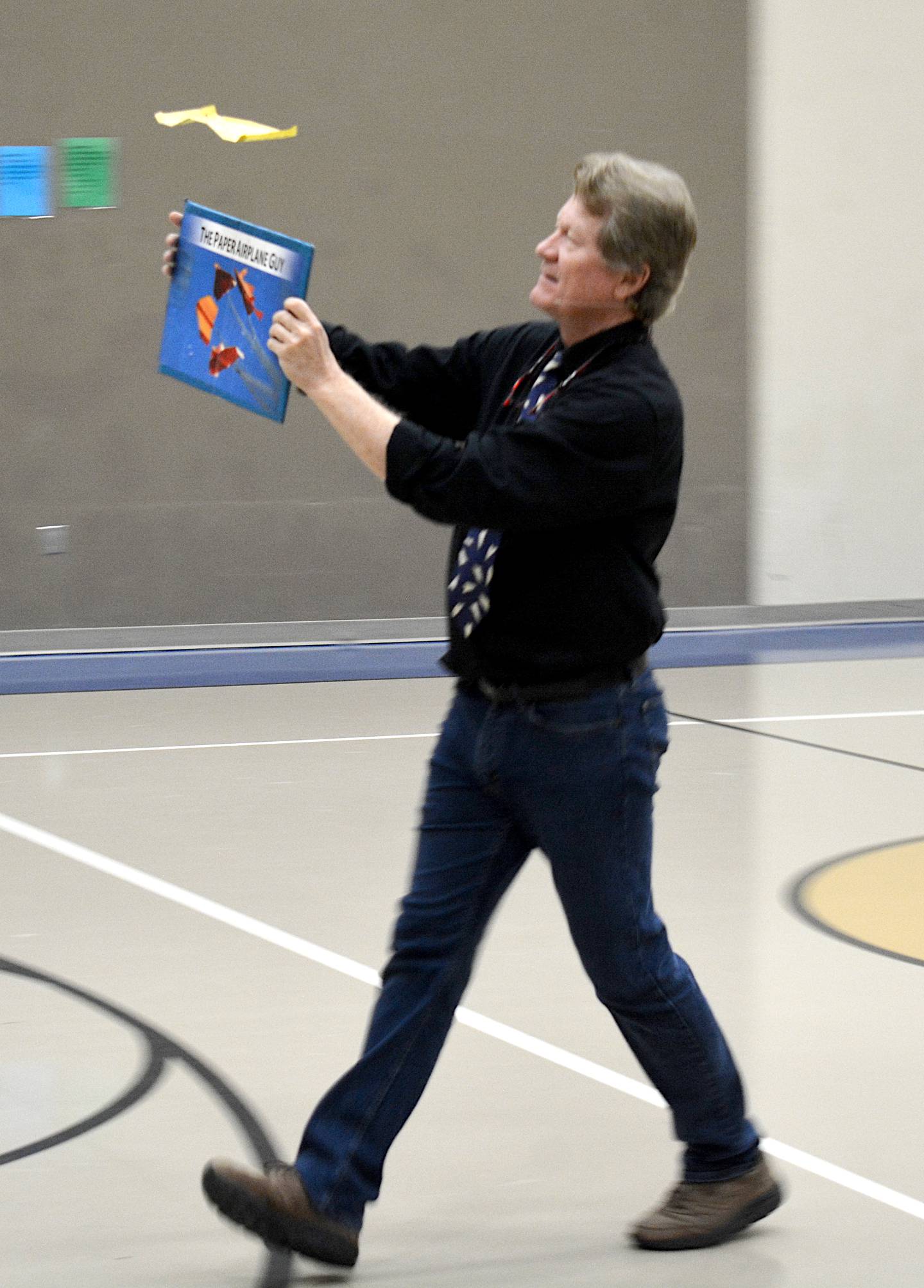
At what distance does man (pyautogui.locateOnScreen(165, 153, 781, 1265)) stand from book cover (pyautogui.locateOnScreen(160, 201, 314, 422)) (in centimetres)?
14

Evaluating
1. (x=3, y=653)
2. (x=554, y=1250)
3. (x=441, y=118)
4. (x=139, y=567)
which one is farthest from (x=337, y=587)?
(x=554, y=1250)

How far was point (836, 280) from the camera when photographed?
10.6 m

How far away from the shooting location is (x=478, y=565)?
9.37ft

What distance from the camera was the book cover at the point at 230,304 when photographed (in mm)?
2979

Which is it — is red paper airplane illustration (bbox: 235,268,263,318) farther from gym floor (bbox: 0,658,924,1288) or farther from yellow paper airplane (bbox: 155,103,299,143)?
gym floor (bbox: 0,658,924,1288)

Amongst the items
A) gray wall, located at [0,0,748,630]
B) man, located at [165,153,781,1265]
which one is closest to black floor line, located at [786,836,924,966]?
man, located at [165,153,781,1265]

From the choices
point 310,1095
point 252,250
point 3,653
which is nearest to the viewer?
point 252,250

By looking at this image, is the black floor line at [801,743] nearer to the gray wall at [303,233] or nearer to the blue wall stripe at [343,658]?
the blue wall stripe at [343,658]

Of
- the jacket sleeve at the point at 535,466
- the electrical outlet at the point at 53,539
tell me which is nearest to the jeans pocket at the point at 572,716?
the jacket sleeve at the point at 535,466

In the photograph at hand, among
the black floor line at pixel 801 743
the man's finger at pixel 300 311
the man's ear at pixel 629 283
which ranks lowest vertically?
the black floor line at pixel 801 743

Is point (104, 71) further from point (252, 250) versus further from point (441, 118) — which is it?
point (252, 250)

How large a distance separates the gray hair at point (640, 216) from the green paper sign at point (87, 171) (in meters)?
7.22

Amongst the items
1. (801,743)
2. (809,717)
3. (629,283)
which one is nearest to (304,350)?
(629,283)

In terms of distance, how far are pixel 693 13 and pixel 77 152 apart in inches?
136
